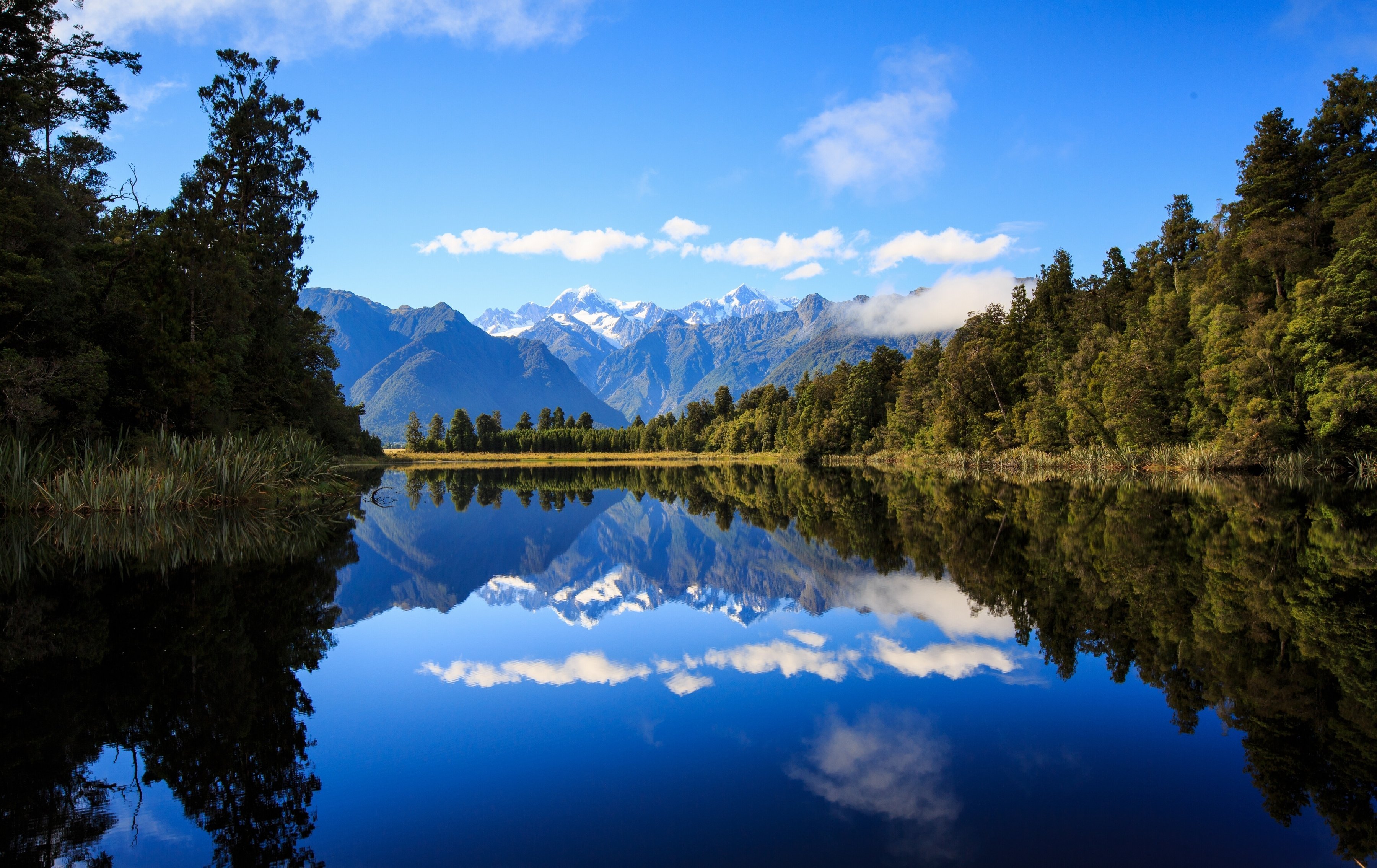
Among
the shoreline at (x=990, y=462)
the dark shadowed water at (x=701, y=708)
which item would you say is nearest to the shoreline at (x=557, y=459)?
the shoreline at (x=990, y=462)

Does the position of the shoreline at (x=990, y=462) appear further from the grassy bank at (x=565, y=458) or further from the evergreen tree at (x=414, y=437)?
the evergreen tree at (x=414, y=437)

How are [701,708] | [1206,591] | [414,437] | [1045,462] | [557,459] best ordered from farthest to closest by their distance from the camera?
[414,437] < [557,459] < [1045,462] < [1206,591] < [701,708]

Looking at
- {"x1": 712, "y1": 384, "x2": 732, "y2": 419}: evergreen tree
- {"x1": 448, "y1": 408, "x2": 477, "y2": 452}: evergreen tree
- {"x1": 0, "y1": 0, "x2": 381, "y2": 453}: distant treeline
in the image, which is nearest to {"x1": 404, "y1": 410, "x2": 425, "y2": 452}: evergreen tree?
{"x1": 448, "y1": 408, "x2": 477, "y2": 452}: evergreen tree

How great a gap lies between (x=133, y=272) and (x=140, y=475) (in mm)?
8274

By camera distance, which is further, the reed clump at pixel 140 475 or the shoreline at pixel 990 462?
the shoreline at pixel 990 462

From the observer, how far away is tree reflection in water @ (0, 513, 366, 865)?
4.68m

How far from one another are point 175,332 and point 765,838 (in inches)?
1130

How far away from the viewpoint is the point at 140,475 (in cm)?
2078

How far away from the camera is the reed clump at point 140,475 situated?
19.7 meters

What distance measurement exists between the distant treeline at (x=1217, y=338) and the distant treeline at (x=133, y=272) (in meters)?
52.1

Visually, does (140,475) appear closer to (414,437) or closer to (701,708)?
(701,708)

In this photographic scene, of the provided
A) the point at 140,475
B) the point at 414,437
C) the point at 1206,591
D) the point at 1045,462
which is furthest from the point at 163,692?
the point at 414,437

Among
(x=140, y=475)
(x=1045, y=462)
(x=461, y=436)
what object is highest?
(x=461, y=436)

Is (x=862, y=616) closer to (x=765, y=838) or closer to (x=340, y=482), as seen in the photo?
(x=765, y=838)
